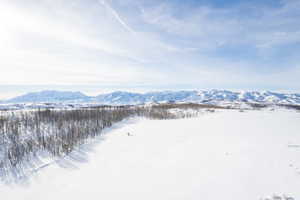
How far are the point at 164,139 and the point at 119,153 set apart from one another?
2.49 meters

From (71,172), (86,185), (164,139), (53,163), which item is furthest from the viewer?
(164,139)

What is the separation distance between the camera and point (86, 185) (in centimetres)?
338

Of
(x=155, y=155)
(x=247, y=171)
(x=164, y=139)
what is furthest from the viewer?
(x=164, y=139)

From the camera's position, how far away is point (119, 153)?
5430 mm

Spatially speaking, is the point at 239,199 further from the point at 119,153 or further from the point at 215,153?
the point at 119,153

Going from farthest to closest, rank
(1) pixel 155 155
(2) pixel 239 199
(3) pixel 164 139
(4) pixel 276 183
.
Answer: (3) pixel 164 139 → (1) pixel 155 155 → (4) pixel 276 183 → (2) pixel 239 199

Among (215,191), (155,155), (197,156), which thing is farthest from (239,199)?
(155,155)

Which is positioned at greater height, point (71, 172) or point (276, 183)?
point (276, 183)

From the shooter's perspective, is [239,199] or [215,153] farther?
[215,153]

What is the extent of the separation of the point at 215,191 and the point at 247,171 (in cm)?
131

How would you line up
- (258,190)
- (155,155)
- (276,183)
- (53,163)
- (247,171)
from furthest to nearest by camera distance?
(155,155) → (53,163) → (247,171) → (276,183) → (258,190)

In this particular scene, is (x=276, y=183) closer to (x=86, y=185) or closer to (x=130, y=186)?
(x=130, y=186)

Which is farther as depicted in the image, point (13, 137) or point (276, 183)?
point (13, 137)

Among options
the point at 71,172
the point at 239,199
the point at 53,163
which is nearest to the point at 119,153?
the point at 71,172
